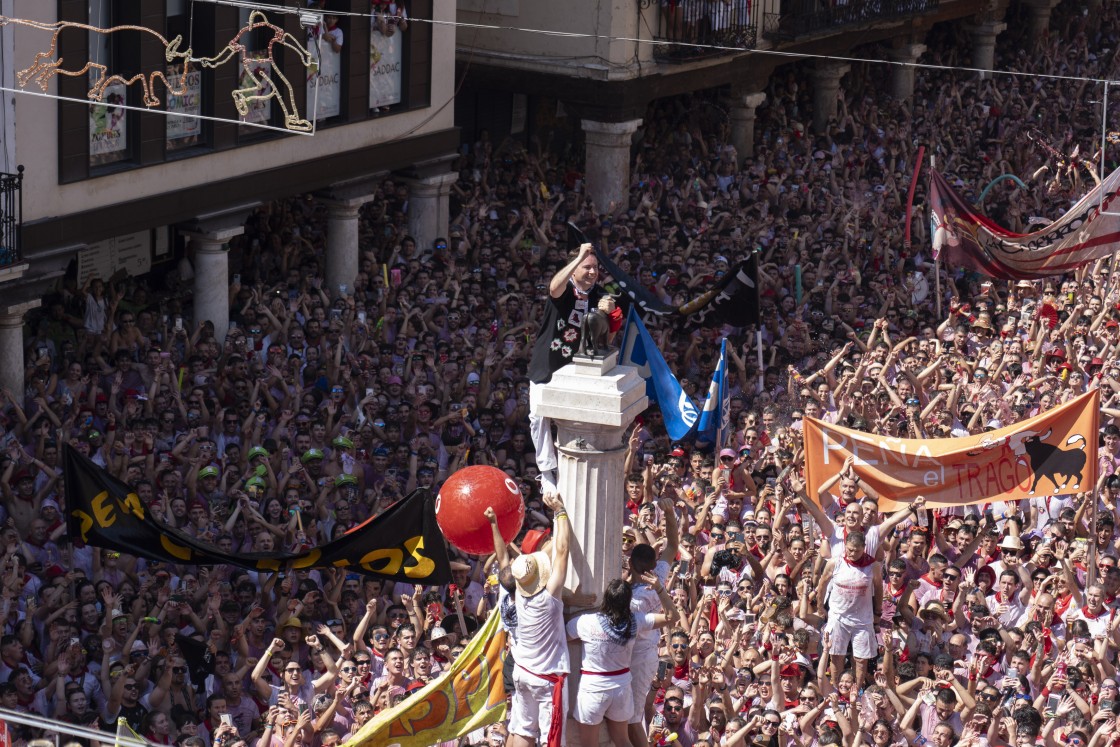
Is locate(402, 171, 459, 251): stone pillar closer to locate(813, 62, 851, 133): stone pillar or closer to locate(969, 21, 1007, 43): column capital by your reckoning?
locate(813, 62, 851, 133): stone pillar

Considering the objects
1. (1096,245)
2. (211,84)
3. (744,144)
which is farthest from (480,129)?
(1096,245)

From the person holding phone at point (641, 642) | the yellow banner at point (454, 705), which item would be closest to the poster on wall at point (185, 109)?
the yellow banner at point (454, 705)

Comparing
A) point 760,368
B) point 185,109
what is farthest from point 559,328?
point 185,109

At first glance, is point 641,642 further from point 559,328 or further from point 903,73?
point 903,73

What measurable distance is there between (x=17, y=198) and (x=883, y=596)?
9190 mm

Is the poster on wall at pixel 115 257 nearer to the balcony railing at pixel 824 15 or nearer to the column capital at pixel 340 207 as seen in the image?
the column capital at pixel 340 207

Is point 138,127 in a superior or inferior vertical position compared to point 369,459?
superior

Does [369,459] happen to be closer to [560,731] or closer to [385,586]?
[385,586]

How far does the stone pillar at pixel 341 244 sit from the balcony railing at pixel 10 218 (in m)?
5.39

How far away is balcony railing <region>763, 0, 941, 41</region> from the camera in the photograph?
3139 centimetres

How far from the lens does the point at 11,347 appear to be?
18.4 metres

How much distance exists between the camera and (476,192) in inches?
1027

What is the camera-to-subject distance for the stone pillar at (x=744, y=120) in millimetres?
30719

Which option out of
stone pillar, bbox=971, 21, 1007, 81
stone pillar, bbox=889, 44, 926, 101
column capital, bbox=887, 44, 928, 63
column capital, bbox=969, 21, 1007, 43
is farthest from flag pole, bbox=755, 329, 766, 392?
column capital, bbox=969, 21, 1007, 43
